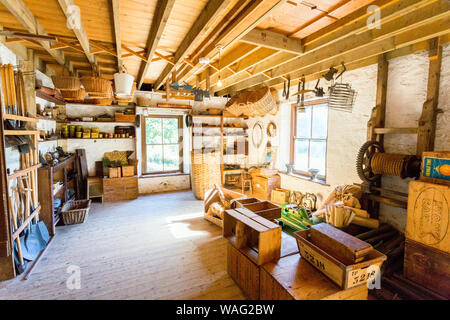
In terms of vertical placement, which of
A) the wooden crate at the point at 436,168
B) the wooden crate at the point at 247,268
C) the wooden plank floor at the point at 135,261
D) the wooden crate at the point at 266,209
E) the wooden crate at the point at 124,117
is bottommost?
the wooden plank floor at the point at 135,261

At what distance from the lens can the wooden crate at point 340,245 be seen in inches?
71.7

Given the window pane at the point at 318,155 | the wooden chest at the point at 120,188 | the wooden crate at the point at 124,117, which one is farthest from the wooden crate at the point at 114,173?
the window pane at the point at 318,155

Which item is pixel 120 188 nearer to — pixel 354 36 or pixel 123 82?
pixel 123 82

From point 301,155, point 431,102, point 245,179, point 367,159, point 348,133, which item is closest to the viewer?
point 431,102

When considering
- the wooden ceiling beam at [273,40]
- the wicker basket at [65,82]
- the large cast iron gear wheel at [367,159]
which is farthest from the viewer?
the large cast iron gear wheel at [367,159]

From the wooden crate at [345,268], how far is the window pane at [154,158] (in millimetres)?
5412

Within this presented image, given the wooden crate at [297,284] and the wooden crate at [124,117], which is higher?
the wooden crate at [124,117]

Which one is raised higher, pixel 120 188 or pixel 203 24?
pixel 203 24

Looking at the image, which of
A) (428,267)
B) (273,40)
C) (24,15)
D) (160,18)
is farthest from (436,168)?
(24,15)

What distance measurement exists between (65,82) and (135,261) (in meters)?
2.61

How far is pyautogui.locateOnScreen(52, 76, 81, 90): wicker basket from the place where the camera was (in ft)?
10.2

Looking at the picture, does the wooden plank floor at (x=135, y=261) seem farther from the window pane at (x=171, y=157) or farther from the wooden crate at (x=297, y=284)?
the window pane at (x=171, y=157)

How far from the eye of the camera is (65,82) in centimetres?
312

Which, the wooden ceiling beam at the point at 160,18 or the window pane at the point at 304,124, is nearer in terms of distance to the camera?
the wooden ceiling beam at the point at 160,18
